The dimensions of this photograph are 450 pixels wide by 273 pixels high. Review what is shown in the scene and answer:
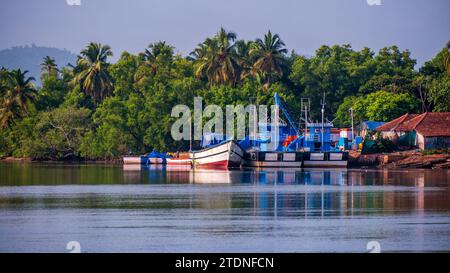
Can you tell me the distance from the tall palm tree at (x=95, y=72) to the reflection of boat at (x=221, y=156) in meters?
27.6

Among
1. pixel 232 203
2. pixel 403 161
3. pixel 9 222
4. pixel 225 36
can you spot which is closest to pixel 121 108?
pixel 225 36

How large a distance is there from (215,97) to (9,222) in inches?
2371

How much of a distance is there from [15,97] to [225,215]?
236 feet

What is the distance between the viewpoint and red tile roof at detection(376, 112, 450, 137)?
255 feet

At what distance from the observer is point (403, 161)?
75125 mm

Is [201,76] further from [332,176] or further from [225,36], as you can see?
[332,176]

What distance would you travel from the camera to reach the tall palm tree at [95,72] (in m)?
104

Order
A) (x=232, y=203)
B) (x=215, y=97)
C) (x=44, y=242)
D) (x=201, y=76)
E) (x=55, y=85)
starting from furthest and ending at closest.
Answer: (x=55, y=85) → (x=201, y=76) → (x=215, y=97) → (x=232, y=203) → (x=44, y=242)

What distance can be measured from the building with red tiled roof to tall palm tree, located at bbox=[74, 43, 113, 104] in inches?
1475

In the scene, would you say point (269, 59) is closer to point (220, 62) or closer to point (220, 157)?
point (220, 62)

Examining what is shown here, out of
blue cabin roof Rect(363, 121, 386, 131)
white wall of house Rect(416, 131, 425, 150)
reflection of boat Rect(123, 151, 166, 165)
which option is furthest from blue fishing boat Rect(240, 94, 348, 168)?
reflection of boat Rect(123, 151, 166, 165)

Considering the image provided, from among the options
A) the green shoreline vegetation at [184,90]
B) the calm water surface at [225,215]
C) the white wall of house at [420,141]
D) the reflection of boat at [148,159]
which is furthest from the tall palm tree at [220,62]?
the calm water surface at [225,215]

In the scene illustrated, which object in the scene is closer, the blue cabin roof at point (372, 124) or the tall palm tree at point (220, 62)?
the blue cabin roof at point (372, 124)

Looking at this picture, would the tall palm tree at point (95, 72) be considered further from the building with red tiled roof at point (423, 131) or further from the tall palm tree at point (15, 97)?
the building with red tiled roof at point (423, 131)
